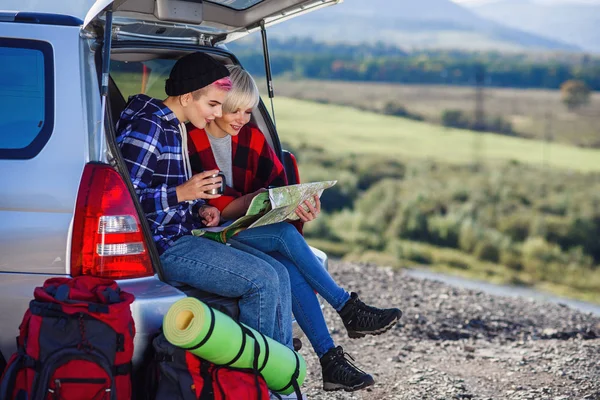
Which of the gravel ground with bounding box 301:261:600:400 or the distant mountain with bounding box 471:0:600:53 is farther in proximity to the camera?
the distant mountain with bounding box 471:0:600:53

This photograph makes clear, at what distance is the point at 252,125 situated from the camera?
419cm

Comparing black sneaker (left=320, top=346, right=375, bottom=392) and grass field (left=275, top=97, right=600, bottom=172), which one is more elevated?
black sneaker (left=320, top=346, right=375, bottom=392)

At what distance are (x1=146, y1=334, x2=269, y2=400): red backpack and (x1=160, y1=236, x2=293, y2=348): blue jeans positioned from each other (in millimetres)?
308

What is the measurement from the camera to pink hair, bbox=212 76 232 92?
3494mm

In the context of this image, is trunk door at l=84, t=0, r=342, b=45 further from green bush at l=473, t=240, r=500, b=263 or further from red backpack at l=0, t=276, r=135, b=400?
green bush at l=473, t=240, r=500, b=263

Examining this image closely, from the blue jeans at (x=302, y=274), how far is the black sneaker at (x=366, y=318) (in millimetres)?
70

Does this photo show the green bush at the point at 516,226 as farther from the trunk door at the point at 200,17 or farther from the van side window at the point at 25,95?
the van side window at the point at 25,95

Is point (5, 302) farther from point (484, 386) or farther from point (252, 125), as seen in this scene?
point (484, 386)

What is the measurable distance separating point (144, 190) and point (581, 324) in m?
4.77

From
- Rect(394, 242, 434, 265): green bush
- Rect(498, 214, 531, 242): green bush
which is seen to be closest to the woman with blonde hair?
Rect(394, 242, 434, 265): green bush

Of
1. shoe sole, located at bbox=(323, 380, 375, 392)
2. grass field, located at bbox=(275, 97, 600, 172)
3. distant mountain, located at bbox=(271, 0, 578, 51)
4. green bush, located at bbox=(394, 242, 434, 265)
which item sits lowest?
green bush, located at bbox=(394, 242, 434, 265)

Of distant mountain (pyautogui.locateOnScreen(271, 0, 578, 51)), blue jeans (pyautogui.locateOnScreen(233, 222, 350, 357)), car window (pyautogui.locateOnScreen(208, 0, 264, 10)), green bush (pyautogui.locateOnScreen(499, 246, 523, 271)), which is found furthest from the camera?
distant mountain (pyautogui.locateOnScreen(271, 0, 578, 51))

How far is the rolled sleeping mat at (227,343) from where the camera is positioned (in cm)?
275

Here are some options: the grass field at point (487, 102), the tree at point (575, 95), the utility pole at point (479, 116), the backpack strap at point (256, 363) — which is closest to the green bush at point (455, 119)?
the grass field at point (487, 102)
